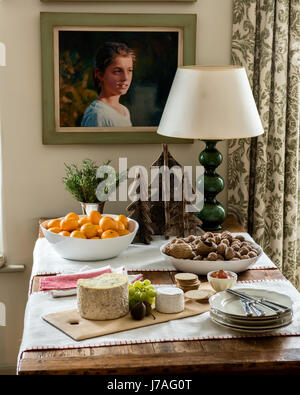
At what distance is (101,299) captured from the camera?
5.75 ft

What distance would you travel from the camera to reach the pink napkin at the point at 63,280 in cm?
198

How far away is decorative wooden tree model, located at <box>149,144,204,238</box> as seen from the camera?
249cm

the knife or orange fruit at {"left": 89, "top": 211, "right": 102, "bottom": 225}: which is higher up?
orange fruit at {"left": 89, "top": 211, "right": 102, "bottom": 225}

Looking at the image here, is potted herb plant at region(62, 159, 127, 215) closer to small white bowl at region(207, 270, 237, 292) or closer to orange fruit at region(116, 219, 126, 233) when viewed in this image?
orange fruit at region(116, 219, 126, 233)

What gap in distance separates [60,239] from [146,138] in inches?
31.1

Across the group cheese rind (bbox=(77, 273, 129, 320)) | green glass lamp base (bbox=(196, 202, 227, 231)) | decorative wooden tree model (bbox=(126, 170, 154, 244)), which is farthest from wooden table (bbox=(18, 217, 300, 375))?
green glass lamp base (bbox=(196, 202, 227, 231))

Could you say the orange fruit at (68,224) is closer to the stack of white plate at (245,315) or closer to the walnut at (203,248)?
the walnut at (203,248)

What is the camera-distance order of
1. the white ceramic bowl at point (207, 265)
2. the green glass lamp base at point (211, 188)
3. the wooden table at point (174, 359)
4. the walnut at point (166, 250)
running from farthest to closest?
1. the green glass lamp base at point (211, 188)
2. the walnut at point (166, 250)
3. the white ceramic bowl at point (207, 265)
4. the wooden table at point (174, 359)

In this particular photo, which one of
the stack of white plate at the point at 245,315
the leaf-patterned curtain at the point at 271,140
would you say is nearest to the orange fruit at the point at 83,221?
the stack of white plate at the point at 245,315

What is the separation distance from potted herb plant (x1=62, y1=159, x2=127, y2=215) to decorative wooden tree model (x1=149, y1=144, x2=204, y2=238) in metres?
0.22

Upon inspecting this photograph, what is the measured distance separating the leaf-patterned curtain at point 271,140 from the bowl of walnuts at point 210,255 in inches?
26.6

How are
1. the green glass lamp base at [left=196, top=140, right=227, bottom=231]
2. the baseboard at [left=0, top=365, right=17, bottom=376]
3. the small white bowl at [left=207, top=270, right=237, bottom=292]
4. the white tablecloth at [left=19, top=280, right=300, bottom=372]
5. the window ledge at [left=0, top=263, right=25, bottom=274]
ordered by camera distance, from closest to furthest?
the white tablecloth at [left=19, top=280, right=300, bottom=372] → the small white bowl at [left=207, top=270, right=237, bottom=292] → the green glass lamp base at [left=196, top=140, right=227, bottom=231] → the window ledge at [left=0, top=263, right=25, bottom=274] → the baseboard at [left=0, top=365, right=17, bottom=376]

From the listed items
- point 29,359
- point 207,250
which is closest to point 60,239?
point 207,250

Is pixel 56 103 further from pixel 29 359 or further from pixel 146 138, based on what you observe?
Result: pixel 29 359
